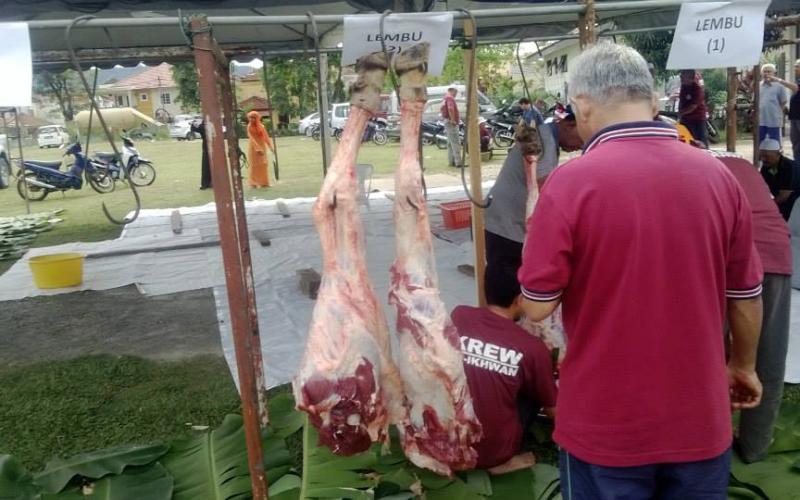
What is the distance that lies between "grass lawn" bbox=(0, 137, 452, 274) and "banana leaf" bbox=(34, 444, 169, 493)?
578cm

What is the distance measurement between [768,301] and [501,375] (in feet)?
3.59

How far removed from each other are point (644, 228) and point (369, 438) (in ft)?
3.43

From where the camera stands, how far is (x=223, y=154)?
2.06 metres

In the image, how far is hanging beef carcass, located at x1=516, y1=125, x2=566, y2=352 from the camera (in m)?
3.08

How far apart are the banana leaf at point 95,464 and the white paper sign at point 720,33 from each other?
2548mm

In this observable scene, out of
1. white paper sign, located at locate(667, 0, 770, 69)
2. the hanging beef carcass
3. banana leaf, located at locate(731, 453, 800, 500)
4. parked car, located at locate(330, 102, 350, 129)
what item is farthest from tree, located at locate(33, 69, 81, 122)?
parked car, located at locate(330, 102, 350, 129)

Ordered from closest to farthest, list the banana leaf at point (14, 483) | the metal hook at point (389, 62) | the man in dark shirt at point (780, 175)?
the metal hook at point (389, 62)
the banana leaf at point (14, 483)
the man in dark shirt at point (780, 175)

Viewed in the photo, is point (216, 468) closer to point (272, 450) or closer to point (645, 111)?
point (272, 450)

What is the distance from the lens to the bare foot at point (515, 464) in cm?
286

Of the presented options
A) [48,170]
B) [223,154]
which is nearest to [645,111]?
[223,154]

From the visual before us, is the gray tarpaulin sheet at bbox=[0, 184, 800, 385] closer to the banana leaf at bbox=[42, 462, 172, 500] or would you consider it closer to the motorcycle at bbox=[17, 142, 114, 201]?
the banana leaf at bbox=[42, 462, 172, 500]

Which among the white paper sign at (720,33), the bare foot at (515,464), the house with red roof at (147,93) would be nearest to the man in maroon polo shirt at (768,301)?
the white paper sign at (720,33)

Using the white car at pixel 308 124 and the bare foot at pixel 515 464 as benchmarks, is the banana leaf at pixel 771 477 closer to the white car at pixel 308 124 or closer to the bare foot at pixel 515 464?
the bare foot at pixel 515 464

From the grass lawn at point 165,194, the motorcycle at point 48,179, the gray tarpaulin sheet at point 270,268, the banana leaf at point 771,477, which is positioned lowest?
the banana leaf at point 771,477
